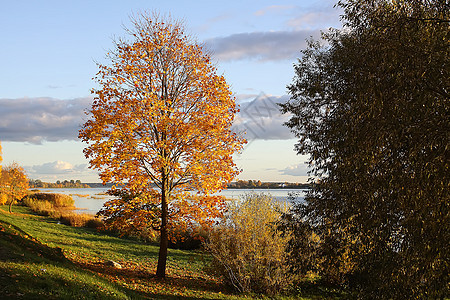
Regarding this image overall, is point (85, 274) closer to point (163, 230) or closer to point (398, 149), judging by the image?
point (163, 230)

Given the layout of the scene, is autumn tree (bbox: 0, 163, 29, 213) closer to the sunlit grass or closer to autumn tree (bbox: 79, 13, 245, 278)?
the sunlit grass

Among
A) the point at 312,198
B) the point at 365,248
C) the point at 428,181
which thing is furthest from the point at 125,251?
the point at 428,181

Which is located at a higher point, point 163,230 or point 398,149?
point 398,149

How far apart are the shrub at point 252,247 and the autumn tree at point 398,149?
157 inches

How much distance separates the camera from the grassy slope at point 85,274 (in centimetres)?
915

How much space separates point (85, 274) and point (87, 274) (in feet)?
1.02

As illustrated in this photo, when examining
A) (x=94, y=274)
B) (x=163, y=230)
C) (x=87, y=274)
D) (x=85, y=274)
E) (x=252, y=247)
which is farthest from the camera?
(x=163, y=230)

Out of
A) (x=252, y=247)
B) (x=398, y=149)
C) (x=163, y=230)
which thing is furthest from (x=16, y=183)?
(x=398, y=149)

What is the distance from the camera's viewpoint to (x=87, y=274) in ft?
40.9

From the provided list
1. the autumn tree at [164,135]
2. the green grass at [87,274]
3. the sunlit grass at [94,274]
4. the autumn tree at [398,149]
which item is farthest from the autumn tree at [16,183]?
the autumn tree at [398,149]

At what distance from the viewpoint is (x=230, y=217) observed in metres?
15.8

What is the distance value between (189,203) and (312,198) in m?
5.81

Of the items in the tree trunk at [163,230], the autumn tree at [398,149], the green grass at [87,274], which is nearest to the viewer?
the autumn tree at [398,149]

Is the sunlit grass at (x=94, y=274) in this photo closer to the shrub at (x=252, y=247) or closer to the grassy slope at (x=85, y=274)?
the grassy slope at (x=85, y=274)
